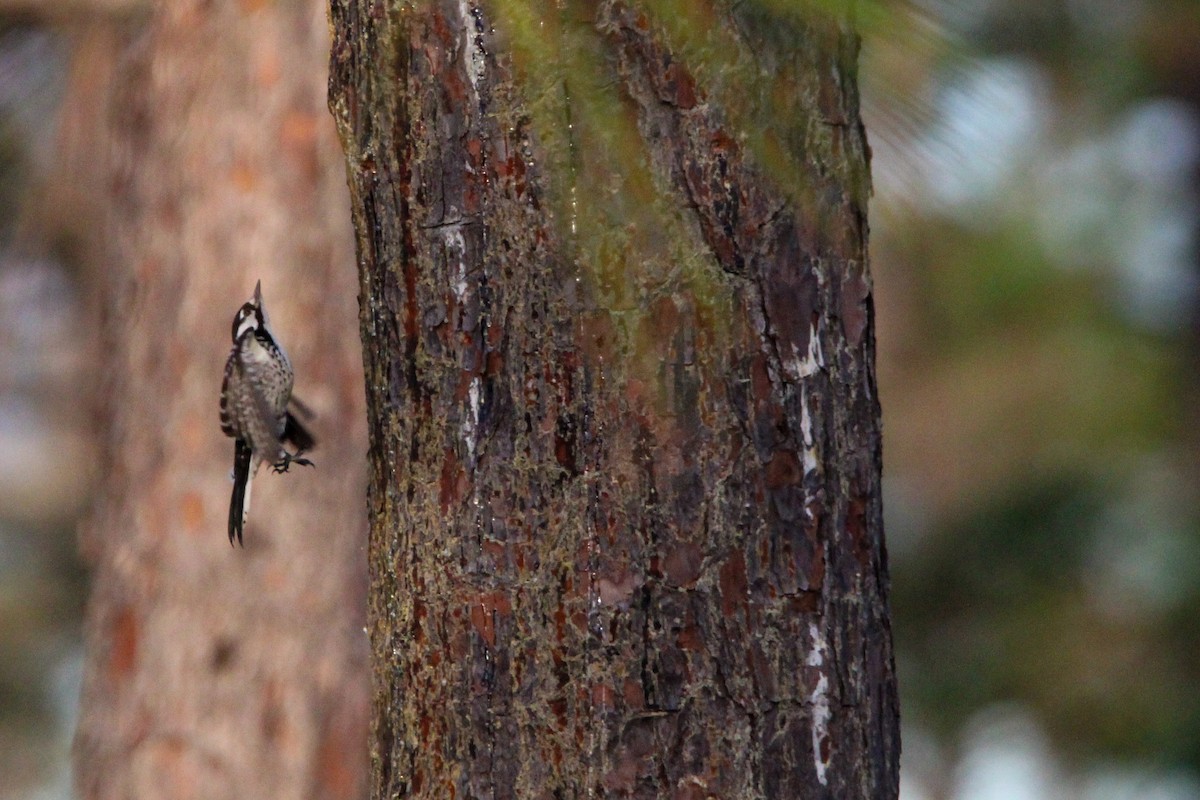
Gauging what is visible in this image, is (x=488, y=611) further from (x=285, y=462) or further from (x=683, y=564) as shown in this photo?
(x=285, y=462)

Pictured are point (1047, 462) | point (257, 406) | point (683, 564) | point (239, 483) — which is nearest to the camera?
point (683, 564)

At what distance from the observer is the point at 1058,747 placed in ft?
20.6

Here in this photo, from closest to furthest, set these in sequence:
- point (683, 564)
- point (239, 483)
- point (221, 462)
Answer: point (683, 564)
point (239, 483)
point (221, 462)

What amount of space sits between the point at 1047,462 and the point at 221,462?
4.02 m

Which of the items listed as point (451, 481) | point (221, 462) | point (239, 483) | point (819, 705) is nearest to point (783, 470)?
point (819, 705)

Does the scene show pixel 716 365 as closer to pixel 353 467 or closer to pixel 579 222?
pixel 579 222

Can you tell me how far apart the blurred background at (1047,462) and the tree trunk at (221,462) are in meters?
1.24

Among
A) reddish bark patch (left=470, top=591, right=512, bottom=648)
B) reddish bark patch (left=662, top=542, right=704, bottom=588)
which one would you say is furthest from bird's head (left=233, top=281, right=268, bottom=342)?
reddish bark patch (left=662, top=542, right=704, bottom=588)

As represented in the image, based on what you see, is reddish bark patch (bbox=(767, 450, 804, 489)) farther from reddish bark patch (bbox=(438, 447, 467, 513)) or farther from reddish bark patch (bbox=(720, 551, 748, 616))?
reddish bark patch (bbox=(438, 447, 467, 513))

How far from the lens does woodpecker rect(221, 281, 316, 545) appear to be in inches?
94.0

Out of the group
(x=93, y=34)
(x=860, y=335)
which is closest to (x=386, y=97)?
(x=860, y=335)

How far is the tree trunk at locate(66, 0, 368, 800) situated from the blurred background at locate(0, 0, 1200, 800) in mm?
1244

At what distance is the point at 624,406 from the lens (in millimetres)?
1409

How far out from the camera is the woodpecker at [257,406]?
2387 millimetres
